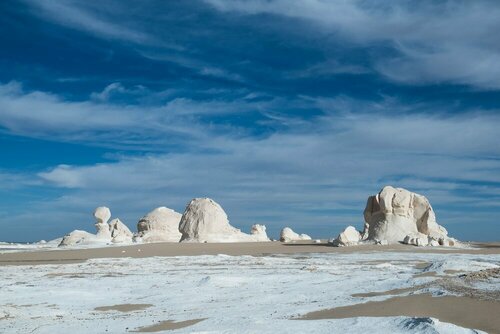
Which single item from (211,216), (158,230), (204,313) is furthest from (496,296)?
(158,230)

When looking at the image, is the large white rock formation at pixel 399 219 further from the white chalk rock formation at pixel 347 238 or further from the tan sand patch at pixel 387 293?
the tan sand patch at pixel 387 293

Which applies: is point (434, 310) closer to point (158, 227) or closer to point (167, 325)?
point (167, 325)

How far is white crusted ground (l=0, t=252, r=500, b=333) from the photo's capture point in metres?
7.71

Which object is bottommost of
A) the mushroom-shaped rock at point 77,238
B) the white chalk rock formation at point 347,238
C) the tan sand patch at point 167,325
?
the tan sand patch at point 167,325

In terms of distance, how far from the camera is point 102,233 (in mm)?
59344

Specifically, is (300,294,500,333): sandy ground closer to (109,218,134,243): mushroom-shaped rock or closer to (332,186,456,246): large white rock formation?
(332,186,456,246): large white rock formation

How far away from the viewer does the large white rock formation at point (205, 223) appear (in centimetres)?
4231

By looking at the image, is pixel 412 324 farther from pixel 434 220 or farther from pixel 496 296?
pixel 434 220

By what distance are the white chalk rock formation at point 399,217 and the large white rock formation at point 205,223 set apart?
11.3 meters

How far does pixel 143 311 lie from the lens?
991 centimetres

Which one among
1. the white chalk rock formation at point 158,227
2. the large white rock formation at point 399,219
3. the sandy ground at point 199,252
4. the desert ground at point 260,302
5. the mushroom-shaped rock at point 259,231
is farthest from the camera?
the mushroom-shaped rock at point 259,231

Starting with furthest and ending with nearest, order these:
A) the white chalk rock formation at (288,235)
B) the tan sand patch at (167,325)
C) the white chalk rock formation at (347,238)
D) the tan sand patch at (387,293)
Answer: the white chalk rock formation at (288,235) < the white chalk rock formation at (347,238) < the tan sand patch at (387,293) < the tan sand patch at (167,325)

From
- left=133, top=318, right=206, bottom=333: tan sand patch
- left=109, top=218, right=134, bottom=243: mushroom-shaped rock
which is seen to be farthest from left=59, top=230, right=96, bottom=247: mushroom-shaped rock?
left=133, top=318, right=206, bottom=333: tan sand patch

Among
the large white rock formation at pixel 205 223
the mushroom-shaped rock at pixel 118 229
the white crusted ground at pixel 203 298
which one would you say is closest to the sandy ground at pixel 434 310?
the white crusted ground at pixel 203 298
